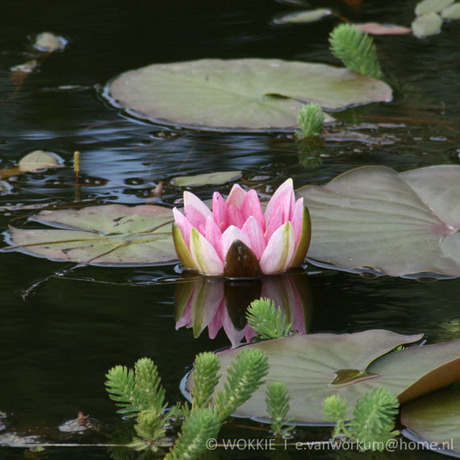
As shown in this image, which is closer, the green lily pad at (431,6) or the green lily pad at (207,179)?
the green lily pad at (207,179)

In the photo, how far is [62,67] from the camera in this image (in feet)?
12.3

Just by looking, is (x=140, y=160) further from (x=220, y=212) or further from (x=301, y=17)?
(x=301, y=17)

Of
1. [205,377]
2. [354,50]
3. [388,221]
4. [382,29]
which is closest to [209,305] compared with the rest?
[388,221]

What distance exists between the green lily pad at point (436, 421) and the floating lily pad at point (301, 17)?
321cm

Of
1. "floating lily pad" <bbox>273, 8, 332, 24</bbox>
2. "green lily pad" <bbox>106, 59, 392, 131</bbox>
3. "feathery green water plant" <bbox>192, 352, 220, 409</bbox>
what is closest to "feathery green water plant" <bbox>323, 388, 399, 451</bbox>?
"feathery green water plant" <bbox>192, 352, 220, 409</bbox>

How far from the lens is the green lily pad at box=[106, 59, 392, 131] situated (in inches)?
120

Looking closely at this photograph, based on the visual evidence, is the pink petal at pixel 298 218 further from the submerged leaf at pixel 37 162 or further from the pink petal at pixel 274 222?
the submerged leaf at pixel 37 162

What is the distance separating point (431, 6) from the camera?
441 cm

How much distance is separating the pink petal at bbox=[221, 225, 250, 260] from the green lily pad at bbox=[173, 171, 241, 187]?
60 cm

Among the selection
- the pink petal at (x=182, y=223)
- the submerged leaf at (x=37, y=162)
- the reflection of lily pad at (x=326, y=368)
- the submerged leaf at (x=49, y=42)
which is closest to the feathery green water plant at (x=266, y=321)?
the reflection of lily pad at (x=326, y=368)

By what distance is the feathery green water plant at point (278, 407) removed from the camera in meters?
1.27

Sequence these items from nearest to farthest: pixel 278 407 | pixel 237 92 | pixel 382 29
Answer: pixel 278 407 < pixel 237 92 < pixel 382 29

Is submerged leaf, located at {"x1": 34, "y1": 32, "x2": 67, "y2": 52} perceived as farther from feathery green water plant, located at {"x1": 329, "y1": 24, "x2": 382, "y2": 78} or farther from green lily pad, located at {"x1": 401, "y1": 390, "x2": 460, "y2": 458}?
green lily pad, located at {"x1": 401, "y1": 390, "x2": 460, "y2": 458}

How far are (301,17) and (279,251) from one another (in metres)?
2.68
